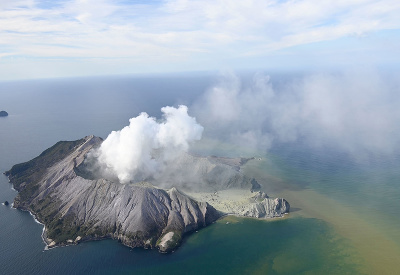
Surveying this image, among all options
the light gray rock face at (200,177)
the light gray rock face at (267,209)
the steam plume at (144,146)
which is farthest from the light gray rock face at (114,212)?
the light gray rock face at (200,177)

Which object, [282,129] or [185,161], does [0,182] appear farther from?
[282,129]

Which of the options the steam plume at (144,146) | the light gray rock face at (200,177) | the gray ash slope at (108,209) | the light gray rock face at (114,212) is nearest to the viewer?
the gray ash slope at (108,209)

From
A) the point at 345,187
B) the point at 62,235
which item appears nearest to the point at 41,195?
the point at 62,235

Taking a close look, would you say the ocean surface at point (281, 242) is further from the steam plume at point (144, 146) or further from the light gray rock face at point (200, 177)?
the steam plume at point (144, 146)

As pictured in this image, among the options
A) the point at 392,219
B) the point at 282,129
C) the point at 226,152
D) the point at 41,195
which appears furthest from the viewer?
the point at 282,129

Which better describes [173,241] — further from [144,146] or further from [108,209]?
[144,146]

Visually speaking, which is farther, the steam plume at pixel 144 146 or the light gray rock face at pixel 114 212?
the steam plume at pixel 144 146
